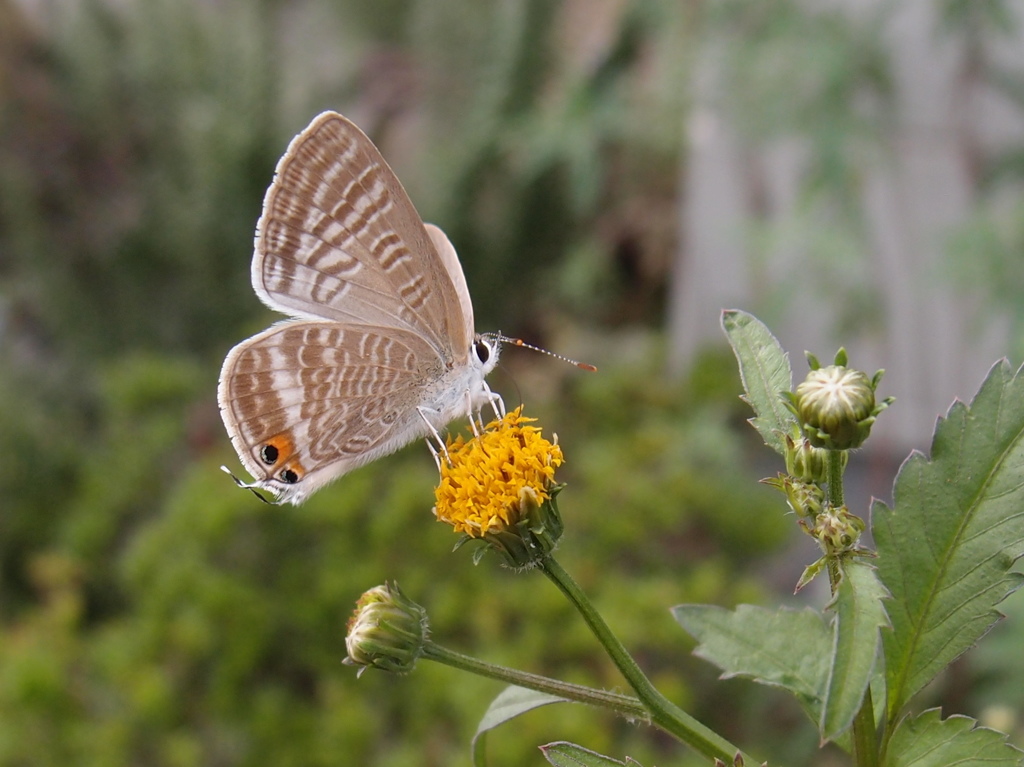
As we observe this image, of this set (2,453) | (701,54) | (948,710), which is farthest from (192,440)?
(948,710)

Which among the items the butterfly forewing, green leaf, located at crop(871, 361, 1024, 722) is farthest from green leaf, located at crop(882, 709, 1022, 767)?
the butterfly forewing

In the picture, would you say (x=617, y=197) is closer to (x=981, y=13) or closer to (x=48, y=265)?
(x=981, y=13)

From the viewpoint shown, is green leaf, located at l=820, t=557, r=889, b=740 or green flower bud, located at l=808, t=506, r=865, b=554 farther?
green flower bud, located at l=808, t=506, r=865, b=554

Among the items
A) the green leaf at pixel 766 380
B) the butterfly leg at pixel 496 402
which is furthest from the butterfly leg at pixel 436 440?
the green leaf at pixel 766 380

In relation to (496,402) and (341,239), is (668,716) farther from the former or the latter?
(341,239)

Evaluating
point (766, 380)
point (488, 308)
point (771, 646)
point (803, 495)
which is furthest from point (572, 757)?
point (488, 308)

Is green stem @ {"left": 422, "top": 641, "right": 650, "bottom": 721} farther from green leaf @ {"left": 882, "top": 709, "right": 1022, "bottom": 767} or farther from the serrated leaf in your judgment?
green leaf @ {"left": 882, "top": 709, "right": 1022, "bottom": 767}
